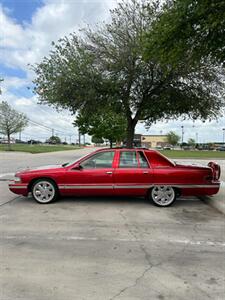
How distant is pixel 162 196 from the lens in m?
6.80

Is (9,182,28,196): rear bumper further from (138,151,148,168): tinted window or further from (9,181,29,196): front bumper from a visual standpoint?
(138,151,148,168): tinted window

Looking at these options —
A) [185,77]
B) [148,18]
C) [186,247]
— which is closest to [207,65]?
[185,77]

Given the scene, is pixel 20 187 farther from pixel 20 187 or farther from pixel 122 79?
pixel 122 79

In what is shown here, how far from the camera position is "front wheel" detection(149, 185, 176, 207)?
22.2ft

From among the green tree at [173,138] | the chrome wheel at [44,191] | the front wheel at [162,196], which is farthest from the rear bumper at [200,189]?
the green tree at [173,138]

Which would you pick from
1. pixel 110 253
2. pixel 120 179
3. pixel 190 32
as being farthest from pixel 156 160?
→ pixel 110 253

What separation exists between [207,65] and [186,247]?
9470mm

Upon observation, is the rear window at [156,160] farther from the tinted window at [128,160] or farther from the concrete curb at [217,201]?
the concrete curb at [217,201]

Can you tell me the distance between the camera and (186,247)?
418cm

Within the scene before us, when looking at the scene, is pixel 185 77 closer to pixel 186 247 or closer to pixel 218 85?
pixel 218 85

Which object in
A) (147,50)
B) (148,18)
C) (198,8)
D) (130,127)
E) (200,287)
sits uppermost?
(148,18)

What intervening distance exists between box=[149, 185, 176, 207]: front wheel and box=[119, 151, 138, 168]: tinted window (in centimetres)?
82

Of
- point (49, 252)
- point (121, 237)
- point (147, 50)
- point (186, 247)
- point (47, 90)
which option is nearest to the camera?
point (49, 252)

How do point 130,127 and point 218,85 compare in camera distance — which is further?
point 130,127
